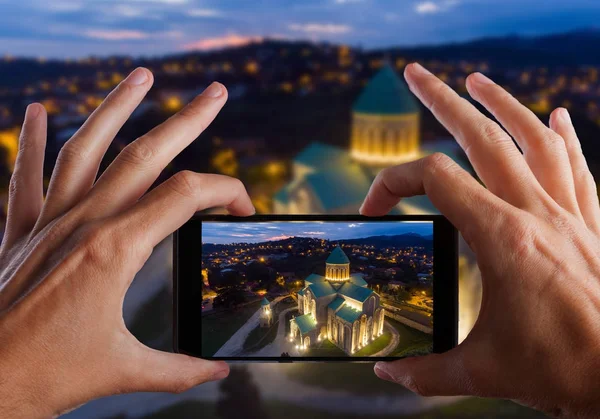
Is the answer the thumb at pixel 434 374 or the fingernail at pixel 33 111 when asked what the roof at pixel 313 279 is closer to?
the thumb at pixel 434 374

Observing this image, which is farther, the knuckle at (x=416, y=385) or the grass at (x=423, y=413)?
the grass at (x=423, y=413)

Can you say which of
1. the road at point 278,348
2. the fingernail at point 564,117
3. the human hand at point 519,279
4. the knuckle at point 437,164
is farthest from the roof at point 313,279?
the fingernail at point 564,117

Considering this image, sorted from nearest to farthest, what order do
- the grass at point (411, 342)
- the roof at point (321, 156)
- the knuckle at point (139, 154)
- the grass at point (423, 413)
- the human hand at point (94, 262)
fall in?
the human hand at point (94, 262) → the knuckle at point (139, 154) → the grass at point (411, 342) → the grass at point (423, 413) → the roof at point (321, 156)

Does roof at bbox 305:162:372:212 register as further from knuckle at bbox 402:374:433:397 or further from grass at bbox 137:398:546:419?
knuckle at bbox 402:374:433:397

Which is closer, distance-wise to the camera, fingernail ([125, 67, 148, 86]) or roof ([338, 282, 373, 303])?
fingernail ([125, 67, 148, 86])

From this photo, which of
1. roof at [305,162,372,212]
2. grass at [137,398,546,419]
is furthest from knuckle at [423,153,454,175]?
grass at [137,398,546,419]

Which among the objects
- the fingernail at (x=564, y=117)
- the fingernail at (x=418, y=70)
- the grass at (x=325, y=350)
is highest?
the fingernail at (x=418, y=70)
